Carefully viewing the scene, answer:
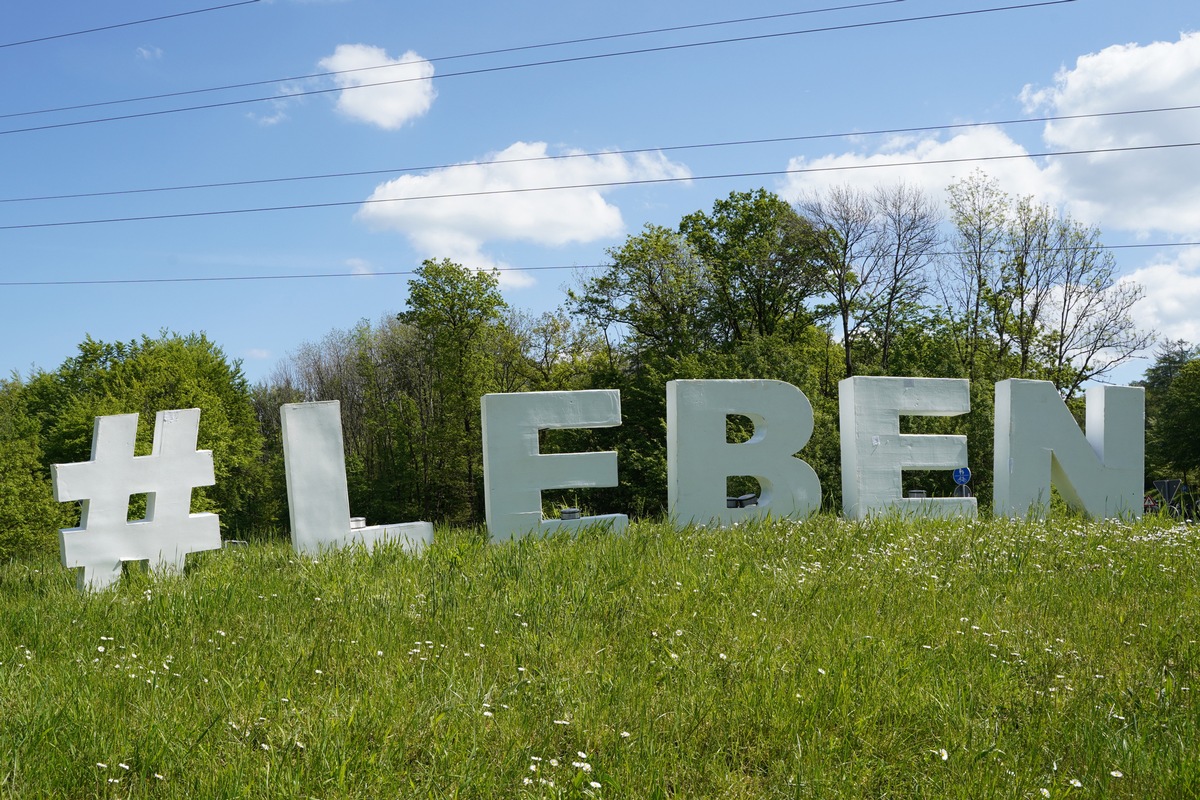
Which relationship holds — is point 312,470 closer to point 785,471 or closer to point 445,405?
point 785,471

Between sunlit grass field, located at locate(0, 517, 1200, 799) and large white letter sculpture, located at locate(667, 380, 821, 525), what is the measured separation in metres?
2.23

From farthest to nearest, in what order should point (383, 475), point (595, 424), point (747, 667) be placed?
point (383, 475)
point (595, 424)
point (747, 667)

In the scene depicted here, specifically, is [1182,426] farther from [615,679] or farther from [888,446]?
[615,679]

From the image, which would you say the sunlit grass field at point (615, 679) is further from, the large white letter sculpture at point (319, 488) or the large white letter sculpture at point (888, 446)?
the large white letter sculpture at point (888, 446)

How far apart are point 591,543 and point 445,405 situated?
31747mm

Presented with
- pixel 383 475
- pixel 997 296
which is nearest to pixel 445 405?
pixel 383 475

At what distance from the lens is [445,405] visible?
3950 centimetres

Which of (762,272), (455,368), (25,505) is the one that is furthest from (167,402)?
(762,272)

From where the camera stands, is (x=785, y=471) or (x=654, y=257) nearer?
(x=785, y=471)

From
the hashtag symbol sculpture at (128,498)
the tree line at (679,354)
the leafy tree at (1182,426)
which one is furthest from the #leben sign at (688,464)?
the leafy tree at (1182,426)

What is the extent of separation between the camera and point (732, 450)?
10.3 meters

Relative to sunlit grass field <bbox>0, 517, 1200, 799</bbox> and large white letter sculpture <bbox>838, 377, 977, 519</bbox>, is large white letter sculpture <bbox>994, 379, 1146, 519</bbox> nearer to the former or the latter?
large white letter sculpture <bbox>838, 377, 977, 519</bbox>

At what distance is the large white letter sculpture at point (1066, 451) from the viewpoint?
11047mm

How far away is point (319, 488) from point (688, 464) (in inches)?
155
